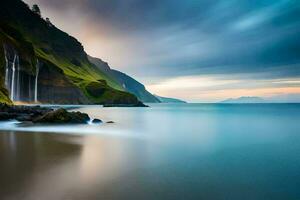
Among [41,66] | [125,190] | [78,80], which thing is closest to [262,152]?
[125,190]

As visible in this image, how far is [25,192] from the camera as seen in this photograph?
31.8 feet

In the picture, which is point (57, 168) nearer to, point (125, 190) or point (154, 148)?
point (125, 190)

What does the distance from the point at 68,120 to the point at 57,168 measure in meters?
27.3

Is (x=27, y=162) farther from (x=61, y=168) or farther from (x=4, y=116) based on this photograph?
(x=4, y=116)

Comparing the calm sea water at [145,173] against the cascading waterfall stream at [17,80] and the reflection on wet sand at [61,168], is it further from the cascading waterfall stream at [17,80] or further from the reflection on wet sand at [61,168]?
the cascading waterfall stream at [17,80]

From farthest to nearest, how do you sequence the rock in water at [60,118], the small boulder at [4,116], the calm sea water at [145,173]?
1. the small boulder at [4,116]
2. the rock in water at [60,118]
3. the calm sea water at [145,173]

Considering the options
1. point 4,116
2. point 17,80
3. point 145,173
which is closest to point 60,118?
point 4,116

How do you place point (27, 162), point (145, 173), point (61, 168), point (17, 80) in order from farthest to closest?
1. point (17, 80)
2. point (27, 162)
3. point (61, 168)
4. point (145, 173)

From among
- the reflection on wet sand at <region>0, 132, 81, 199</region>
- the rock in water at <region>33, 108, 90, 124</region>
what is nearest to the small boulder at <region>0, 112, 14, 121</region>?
the rock in water at <region>33, 108, 90, 124</region>

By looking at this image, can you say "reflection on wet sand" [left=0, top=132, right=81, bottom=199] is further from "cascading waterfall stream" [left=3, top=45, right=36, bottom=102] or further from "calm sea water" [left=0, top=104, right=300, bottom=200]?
"cascading waterfall stream" [left=3, top=45, right=36, bottom=102]

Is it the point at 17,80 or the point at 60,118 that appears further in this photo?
the point at 17,80

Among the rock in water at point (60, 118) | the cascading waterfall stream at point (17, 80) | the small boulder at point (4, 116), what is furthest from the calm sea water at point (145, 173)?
the cascading waterfall stream at point (17, 80)

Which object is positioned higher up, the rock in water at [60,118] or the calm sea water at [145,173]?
the rock in water at [60,118]

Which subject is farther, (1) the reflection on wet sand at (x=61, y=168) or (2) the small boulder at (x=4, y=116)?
(2) the small boulder at (x=4, y=116)
